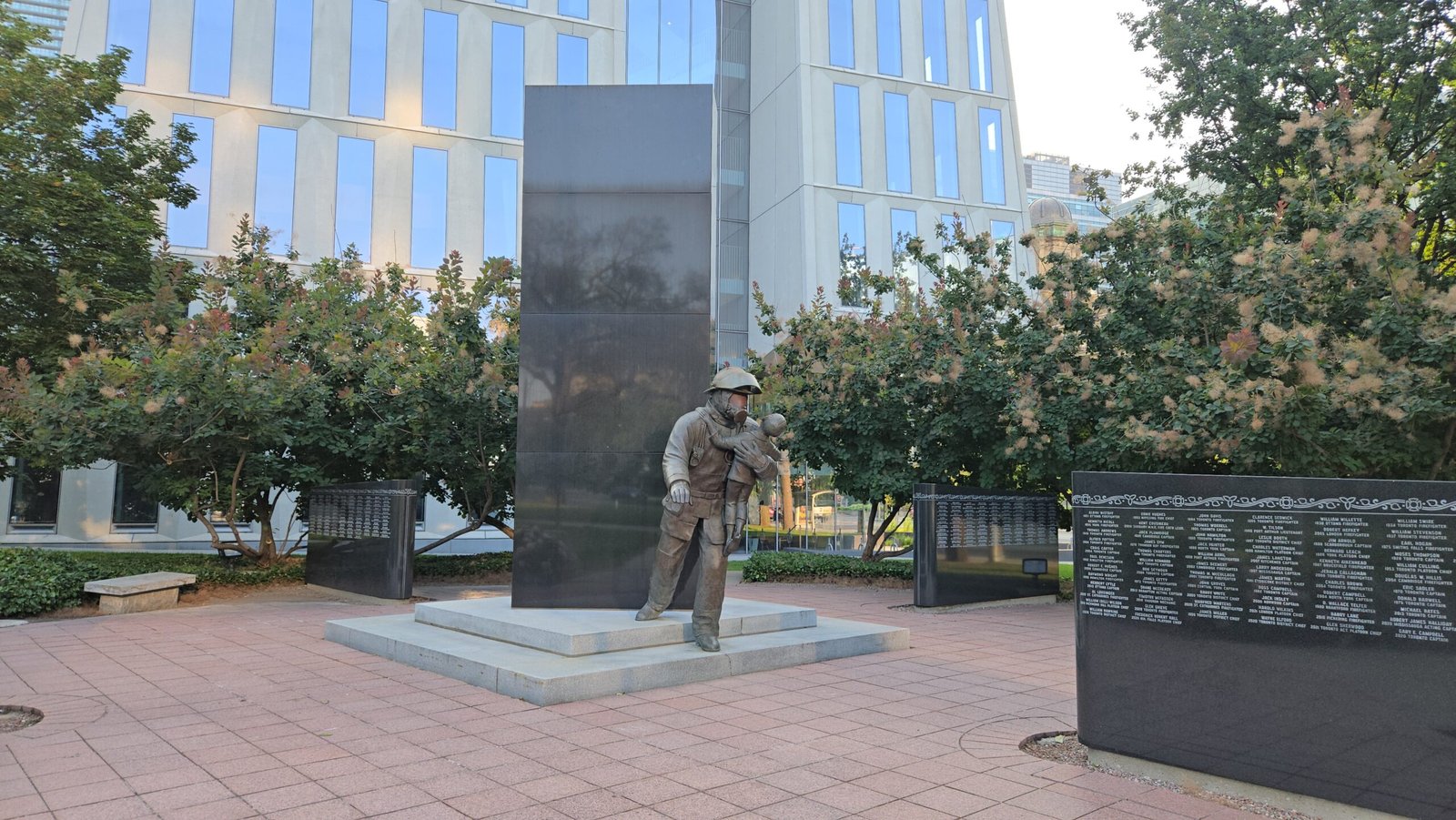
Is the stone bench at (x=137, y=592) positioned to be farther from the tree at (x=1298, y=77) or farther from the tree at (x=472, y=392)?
the tree at (x=1298, y=77)

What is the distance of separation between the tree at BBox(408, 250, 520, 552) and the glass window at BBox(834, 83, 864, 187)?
56.1ft

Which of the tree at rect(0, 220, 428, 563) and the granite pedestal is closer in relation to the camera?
the granite pedestal

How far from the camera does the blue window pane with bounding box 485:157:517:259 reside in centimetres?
2645

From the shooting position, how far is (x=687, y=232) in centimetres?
884

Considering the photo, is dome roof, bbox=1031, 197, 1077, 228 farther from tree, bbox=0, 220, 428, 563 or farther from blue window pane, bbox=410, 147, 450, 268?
tree, bbox=0, 220, 428, 563

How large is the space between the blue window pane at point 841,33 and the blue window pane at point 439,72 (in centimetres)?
1165

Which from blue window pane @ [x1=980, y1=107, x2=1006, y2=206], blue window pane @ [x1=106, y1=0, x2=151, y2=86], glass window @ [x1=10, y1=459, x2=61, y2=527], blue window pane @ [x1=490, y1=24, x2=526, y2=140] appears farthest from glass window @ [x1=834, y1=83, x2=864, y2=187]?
glass window @ [x1=10, y1=459, x2=61, y2=527]

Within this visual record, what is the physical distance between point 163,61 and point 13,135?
11.4m

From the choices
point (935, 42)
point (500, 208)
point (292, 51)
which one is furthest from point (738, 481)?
point (935, 42)

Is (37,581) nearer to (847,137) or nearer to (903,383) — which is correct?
(903,383)

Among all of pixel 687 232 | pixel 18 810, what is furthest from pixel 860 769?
pixel 687 232

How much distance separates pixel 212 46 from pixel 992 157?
23543mm

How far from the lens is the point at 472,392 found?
13227 millimetres

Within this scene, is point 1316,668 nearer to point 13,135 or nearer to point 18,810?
point 18,810
